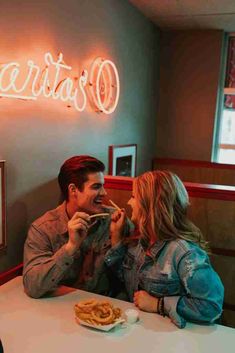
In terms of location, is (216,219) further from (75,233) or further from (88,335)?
(88,335)

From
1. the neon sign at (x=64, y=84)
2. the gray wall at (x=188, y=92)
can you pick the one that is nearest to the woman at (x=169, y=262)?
the neon sign at (x=64, y=84)

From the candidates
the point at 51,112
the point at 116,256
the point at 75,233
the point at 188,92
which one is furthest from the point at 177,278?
the point at 188,92

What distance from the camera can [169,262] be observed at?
142cm

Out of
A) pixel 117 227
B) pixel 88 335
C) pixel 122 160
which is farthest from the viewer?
pixel 122 160

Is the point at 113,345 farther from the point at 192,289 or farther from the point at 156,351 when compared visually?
the point at 192,289

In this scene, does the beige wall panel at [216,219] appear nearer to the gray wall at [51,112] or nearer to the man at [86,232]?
the man at [86,232]

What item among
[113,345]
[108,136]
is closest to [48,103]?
[108,136]

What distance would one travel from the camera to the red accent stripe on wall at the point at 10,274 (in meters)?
1.79

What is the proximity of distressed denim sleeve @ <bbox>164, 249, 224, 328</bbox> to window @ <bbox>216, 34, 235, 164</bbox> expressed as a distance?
299 cm

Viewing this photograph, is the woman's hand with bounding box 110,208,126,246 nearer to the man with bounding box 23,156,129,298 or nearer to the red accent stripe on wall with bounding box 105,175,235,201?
the man with bounding box 23,156,129,298

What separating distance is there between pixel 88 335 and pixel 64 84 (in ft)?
4.57

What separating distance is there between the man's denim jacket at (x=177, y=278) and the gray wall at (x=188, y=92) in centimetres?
262

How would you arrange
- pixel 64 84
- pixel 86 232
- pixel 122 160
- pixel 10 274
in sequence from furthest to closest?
pixel 122 160 < pixel 64 84 < pixel 10 274 < pixel 86 232

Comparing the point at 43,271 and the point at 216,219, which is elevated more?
the point at 216,219
